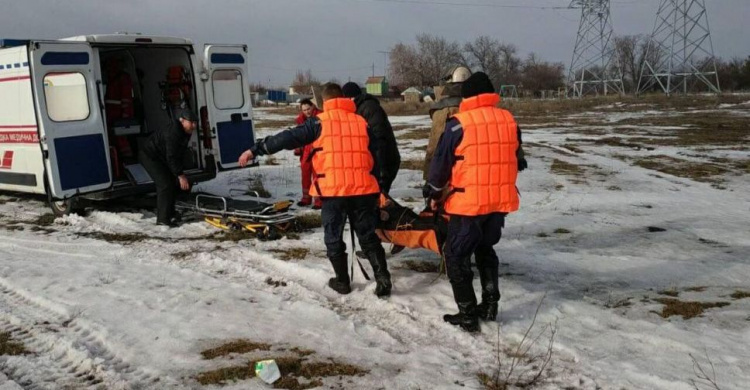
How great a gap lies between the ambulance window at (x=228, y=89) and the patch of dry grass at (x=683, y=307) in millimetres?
6671

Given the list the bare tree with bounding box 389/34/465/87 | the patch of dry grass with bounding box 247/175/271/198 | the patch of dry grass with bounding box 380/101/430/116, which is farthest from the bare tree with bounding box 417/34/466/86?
the patch of dry grass with bounding box 247/175/271/198

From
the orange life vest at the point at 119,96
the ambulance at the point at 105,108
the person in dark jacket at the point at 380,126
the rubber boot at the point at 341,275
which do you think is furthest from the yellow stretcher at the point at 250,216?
the orange life vest at the point at 119,96

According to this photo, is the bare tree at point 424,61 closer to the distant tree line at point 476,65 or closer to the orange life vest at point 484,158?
the distant tree line at point 476,65

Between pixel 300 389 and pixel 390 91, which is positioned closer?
pixel 300 389

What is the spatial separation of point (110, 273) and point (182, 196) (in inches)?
126

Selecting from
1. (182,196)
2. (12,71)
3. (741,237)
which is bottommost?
(741,237)

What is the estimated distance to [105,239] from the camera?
724cm

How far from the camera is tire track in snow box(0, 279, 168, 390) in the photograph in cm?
360

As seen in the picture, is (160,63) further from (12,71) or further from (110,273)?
(110,273)

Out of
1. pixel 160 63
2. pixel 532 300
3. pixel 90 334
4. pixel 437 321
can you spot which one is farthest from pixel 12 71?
pixel 532 300

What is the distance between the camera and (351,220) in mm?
5277

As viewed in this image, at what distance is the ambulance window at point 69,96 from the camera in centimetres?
756

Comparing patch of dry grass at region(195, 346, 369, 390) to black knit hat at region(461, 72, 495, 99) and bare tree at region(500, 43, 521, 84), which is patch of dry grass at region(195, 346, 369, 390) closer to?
black knit hat at region(461, 72, 495, 99)

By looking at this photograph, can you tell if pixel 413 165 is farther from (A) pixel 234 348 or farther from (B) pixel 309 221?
(A) pixel 234 348
